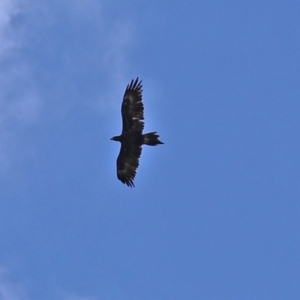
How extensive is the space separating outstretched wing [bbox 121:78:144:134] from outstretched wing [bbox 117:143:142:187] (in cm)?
104

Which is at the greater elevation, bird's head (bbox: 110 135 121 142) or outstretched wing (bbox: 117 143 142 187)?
bird's head (bbox: 110 135 121 142)

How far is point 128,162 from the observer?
9725 cm

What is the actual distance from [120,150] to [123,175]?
141 cm

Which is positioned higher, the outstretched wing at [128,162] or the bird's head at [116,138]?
the bird's head at [116,138]

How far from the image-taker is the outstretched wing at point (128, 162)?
96775 mm

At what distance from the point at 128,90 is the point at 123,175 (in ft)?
15.6

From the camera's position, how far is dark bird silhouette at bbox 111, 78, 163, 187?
9625 cm

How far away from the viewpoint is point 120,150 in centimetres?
9725

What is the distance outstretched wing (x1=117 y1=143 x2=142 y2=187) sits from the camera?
96775 millimetres

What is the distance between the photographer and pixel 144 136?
95375mm

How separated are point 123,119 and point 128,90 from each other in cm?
163

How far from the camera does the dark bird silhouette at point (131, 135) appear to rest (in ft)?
316

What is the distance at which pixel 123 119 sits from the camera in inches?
3804

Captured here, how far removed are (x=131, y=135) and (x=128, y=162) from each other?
Result: 1.77m
